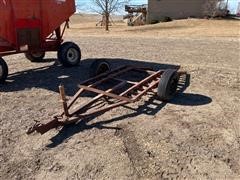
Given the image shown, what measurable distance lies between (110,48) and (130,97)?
7.05 metres

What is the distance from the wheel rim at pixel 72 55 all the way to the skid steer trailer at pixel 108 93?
2.08 meters

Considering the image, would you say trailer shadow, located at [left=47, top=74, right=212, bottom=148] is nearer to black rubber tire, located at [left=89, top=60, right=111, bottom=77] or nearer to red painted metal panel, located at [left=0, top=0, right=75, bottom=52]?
black rubber tire, located at [left=89, top=60, right=111, bottom=77]

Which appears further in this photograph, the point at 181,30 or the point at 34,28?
the point at 181,30

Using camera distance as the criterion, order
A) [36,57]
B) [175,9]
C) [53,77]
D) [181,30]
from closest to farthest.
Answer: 1. [53,77]
2. [36,57]
3. [181,30]
4. [175,9]

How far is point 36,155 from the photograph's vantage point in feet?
15.7

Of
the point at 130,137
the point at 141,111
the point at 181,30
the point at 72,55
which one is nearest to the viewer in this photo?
the point at 130,137

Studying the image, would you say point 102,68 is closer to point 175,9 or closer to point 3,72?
point 3,72

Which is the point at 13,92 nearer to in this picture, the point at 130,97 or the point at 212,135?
the point at 130,97

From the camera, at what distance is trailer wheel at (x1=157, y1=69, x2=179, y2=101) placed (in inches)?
260

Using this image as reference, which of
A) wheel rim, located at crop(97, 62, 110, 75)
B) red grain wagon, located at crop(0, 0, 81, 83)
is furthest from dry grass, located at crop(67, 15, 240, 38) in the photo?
wheel rim, located at crop(97, 62, 110, 75)

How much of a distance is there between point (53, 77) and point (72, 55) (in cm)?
142

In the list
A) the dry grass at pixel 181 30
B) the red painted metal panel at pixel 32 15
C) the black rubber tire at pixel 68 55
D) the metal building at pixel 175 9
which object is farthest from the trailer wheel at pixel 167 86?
the metal building at pixel 175 9

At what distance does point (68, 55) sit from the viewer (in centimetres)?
992

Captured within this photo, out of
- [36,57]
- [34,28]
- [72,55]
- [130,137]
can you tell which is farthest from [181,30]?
[130,137]
